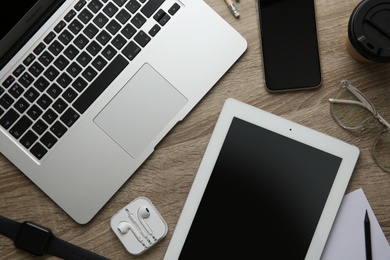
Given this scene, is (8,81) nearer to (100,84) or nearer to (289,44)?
(100,84)

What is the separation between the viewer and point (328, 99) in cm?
94

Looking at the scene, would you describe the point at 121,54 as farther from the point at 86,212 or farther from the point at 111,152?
the point at 86,212

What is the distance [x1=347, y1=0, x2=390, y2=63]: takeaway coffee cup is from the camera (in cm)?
86

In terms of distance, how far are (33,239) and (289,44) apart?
58 centimetres

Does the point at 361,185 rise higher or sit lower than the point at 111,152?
lower

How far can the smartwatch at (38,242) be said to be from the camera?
0.91 metres

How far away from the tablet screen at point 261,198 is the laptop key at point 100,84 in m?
0.23

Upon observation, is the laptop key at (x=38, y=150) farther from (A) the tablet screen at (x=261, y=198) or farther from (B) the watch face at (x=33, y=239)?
(A) the tablet screen at (x=261, y=198)

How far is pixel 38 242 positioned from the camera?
907 millimetres

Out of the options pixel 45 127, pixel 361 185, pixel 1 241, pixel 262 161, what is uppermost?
pixel 45 127

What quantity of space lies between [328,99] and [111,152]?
0.41 m

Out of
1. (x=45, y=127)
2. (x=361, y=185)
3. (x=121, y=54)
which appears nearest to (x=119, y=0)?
(x=121, y=54)

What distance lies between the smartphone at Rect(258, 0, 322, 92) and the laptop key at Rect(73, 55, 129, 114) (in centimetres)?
27

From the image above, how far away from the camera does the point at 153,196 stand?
934mm
